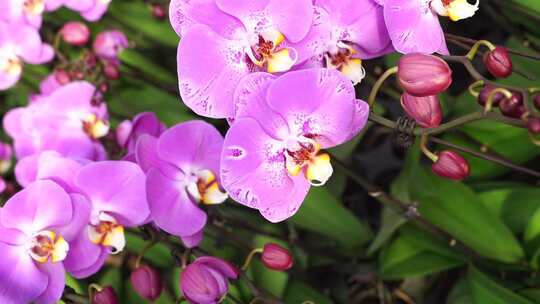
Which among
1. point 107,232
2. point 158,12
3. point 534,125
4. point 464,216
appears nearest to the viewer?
point 534,125

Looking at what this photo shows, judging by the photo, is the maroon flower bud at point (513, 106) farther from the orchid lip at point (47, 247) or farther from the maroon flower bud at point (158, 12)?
the maroon flower bud at point (158, 12)

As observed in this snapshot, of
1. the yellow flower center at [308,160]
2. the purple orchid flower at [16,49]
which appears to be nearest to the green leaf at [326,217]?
the yellow flower center at [308,160]

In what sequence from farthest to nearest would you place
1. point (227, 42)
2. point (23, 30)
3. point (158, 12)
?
point (158, 12)
point (23, 30)
point (227, 42)

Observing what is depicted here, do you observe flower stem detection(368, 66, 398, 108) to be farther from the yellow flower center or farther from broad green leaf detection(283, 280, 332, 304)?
broad green leaf detection(283, 280, 332, 304)

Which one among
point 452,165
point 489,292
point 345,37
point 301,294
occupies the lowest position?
point 301,294

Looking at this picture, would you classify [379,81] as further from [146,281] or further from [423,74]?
[146,281]

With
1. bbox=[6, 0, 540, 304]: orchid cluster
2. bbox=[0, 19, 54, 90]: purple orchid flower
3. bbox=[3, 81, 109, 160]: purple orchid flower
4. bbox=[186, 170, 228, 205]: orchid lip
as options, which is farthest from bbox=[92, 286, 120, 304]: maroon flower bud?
bbox=[0, 19, 54, 90]: purple orchid flower

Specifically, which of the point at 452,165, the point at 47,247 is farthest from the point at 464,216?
the point at 47,247

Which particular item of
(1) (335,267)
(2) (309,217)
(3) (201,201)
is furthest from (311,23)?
(1) (335,267)
